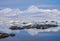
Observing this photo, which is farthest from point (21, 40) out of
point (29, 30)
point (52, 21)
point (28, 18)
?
point (52, 21)

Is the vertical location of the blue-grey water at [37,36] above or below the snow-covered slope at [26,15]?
below

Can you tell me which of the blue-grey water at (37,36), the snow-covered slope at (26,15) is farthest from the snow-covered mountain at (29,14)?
the blue-grey water at (37,36)

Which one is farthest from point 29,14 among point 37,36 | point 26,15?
point 37,36

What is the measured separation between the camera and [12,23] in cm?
121

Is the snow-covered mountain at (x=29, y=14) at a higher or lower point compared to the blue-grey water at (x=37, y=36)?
higher

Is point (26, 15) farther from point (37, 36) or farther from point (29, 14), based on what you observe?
point (37, 36)

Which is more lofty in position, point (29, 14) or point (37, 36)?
point (29, 14)

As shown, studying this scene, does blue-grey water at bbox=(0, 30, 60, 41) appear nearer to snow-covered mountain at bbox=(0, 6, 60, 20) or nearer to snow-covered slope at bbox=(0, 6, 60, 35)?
snow-covered slope at bbox=(0, 6, 60, 35)

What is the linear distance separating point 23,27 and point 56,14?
1.17ft

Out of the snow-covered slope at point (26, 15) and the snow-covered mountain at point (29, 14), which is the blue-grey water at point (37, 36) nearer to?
the snow-covered slope at point (26, 15)

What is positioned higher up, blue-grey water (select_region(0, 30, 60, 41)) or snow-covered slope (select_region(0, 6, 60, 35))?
snow-covered slope (select_region(0, 6, 60, 35))

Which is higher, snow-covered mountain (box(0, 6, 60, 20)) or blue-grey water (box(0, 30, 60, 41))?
snow-covered mountain (box(0, 6, 60, 20))

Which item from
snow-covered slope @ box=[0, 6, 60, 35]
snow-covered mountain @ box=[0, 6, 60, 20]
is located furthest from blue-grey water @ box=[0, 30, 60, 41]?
snow-covered mountain @ box=[0, 6, 60, 20]

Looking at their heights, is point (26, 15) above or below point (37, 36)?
above
